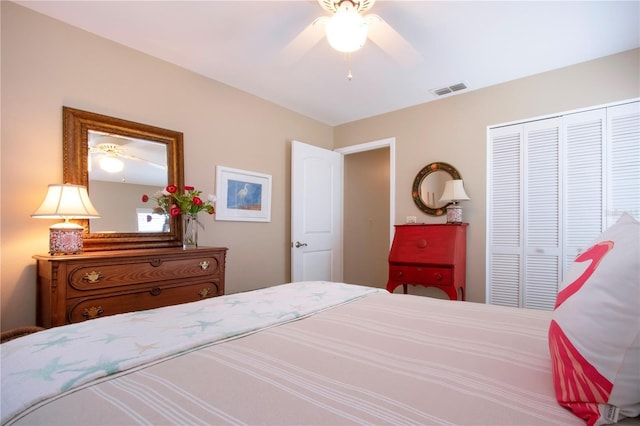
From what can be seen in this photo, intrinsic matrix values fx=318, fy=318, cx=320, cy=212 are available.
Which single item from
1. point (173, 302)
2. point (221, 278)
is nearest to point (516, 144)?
point (221, 278)

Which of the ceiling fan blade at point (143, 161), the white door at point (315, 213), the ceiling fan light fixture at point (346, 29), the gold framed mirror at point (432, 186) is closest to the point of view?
the ceiling fan light fixture at point (346, 29)

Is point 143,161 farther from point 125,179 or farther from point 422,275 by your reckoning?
point 422,275

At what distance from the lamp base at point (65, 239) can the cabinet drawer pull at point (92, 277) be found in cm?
24

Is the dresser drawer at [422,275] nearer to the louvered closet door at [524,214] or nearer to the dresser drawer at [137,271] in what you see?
the louvered closet door at [524,214]

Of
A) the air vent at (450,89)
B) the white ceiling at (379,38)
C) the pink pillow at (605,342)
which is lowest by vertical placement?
the pink pillow at (605,342)

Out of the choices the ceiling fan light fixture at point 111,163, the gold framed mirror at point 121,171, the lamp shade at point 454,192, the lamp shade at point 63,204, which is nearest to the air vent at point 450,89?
the lamp shade at point 454,192

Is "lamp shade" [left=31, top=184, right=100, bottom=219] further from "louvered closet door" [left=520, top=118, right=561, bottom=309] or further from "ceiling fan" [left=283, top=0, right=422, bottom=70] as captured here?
"louvered closet door" [left=520, top=118, right=561, bottom=309]

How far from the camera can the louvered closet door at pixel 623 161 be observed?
2.46m

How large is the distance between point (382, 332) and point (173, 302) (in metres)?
1.69

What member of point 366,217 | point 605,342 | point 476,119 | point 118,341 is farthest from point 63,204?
point 366,217

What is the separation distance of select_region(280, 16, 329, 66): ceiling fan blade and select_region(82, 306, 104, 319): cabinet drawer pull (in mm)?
1962

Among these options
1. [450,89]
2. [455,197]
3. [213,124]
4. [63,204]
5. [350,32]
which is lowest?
[63,204]

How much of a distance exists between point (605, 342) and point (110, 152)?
2814mm

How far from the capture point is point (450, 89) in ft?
10.5
